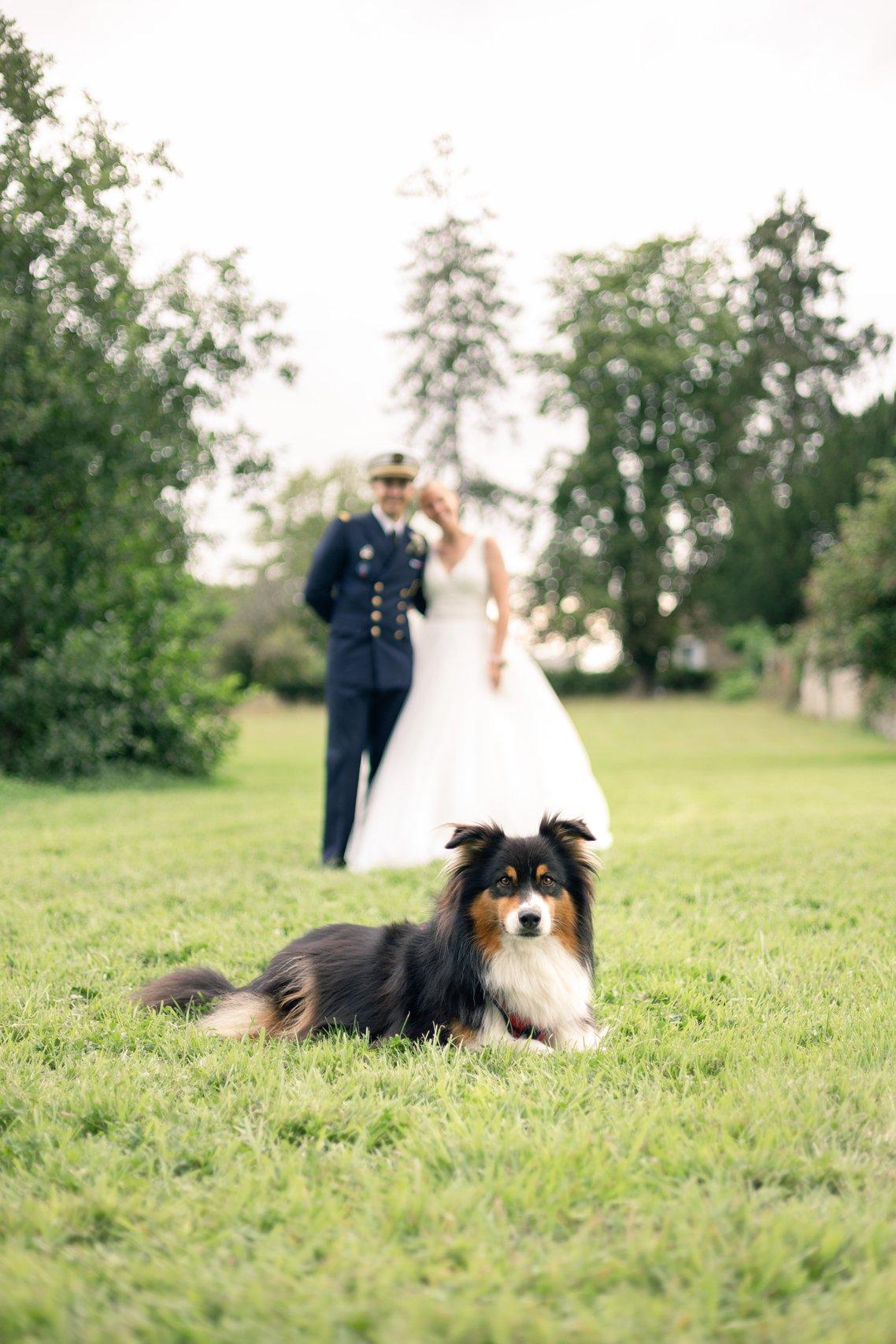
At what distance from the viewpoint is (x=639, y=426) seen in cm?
3591

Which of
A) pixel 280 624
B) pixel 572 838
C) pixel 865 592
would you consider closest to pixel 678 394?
pixel 280 624

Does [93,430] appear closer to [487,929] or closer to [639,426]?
[487,929]

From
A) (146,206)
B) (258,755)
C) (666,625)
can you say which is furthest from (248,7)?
(666,625)

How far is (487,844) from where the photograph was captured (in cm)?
321

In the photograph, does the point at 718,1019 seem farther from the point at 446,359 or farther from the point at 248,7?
the point at 446,359

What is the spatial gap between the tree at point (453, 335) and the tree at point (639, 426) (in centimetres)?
578

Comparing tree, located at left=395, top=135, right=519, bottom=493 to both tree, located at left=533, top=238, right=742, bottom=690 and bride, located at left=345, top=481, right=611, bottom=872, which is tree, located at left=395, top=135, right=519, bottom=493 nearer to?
tree, located at left=533, top=238, right=742, bottom=690

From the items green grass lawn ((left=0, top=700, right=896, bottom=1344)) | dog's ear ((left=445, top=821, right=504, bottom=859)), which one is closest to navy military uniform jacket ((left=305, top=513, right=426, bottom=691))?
green grass lawn ((left=0, top=700, right=896, bottom=1344))

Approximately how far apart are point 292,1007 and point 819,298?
3769cm

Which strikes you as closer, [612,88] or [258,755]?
[612,88]

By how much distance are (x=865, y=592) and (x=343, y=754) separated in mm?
12984

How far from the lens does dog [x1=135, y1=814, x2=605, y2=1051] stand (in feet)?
10.2

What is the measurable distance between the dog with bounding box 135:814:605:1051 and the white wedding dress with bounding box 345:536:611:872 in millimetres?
3020

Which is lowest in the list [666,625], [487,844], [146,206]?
[487,844]
